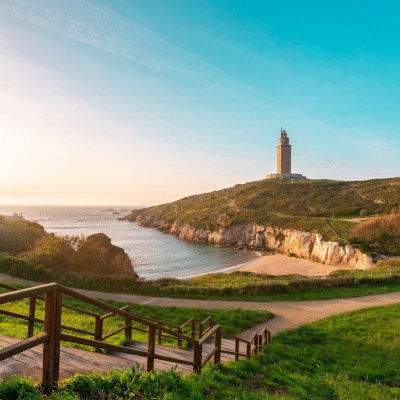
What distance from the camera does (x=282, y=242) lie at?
229 feet

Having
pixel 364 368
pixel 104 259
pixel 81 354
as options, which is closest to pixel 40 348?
pixel 81 354

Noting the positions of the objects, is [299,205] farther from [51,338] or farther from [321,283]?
[51,338]

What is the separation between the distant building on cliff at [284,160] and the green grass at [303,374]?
4744 inches

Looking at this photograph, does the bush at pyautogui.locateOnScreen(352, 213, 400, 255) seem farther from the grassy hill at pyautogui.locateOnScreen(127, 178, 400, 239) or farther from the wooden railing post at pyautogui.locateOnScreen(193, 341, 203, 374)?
the wooden railing post at pyautogui.locateOnScreen(193, 341, 203, 374)

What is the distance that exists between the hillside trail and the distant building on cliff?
116m

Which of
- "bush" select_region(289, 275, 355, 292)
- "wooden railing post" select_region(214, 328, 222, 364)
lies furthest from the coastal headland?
"wooden railing post" select_region(214, 328, 222, 364)

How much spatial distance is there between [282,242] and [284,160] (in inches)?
2908

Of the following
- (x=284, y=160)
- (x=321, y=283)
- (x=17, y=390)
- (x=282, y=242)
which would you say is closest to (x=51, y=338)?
(x=17, y=390)

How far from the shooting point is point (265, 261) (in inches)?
2239

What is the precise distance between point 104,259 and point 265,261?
103 ft

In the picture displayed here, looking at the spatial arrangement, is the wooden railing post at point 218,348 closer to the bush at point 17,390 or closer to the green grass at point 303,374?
the green grass at point 303,374

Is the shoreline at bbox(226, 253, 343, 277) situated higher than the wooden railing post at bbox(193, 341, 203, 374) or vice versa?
the wooden railing post at bbox(193, 341, 203, 374)

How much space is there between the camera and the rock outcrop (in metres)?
49.6

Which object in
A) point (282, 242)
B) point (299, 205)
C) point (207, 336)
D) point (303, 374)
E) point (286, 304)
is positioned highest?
point (299, 205)
